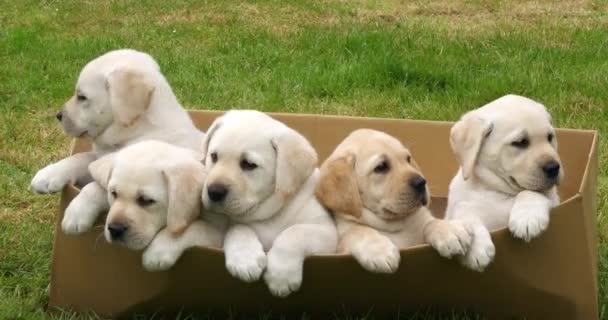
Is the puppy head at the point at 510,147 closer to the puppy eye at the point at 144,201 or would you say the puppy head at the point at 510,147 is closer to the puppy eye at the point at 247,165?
the puppy eye at the point at 247,165

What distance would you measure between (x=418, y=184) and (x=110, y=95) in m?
1.19

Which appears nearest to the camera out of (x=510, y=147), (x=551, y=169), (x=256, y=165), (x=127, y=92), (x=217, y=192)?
(x=217, y=192)

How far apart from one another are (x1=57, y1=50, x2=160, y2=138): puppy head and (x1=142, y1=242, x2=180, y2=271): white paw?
28.9 inches

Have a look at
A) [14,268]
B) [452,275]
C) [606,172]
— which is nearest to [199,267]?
[452,275]

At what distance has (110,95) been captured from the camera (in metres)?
3.81

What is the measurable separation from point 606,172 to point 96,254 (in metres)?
2.68

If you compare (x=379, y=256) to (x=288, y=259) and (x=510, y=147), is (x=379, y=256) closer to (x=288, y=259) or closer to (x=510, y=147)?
(x=288, y=259)

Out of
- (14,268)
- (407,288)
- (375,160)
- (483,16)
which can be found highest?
(375,160)

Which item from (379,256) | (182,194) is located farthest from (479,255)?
(182,194)

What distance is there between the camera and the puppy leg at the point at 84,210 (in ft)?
11.2

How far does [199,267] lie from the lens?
10.7 ft

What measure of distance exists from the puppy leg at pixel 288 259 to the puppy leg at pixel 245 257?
0.04 metres

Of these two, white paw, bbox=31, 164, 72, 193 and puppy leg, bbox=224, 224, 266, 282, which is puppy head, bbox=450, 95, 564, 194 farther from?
white paw, bbox=31, 164, 72, 193

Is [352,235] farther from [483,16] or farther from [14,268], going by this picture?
[483,16]
